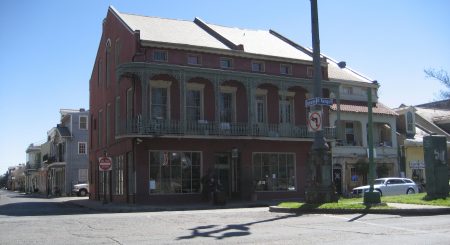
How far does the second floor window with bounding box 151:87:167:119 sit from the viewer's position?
31484 mm

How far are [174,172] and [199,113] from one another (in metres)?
4.17

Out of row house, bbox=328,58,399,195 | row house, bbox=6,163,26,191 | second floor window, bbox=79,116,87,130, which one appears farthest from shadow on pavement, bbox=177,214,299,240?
row house, bbox=6,163,26,191

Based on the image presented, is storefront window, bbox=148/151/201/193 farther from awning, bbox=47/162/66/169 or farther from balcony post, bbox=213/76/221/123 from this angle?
awning, bbox=47/162/66/169

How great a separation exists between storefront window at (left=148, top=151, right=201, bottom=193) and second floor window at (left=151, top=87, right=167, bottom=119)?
91.7 inches

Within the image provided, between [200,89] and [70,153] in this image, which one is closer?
[200,89]

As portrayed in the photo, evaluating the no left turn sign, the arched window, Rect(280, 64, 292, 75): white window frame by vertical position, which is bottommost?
the no left turn sign

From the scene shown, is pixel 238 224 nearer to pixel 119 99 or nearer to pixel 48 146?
pixel 119 99

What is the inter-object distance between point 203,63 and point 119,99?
6546 mm

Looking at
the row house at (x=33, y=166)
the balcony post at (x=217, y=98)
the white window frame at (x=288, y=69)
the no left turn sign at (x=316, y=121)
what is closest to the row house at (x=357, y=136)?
the white window frame at (x=288, y=69)

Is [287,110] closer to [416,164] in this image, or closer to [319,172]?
[416,164]

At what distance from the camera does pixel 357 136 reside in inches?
1636

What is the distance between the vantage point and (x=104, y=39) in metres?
41.0

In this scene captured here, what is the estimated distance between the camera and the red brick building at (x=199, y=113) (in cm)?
3056

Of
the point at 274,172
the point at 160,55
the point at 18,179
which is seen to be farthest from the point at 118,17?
the point at 18,179
